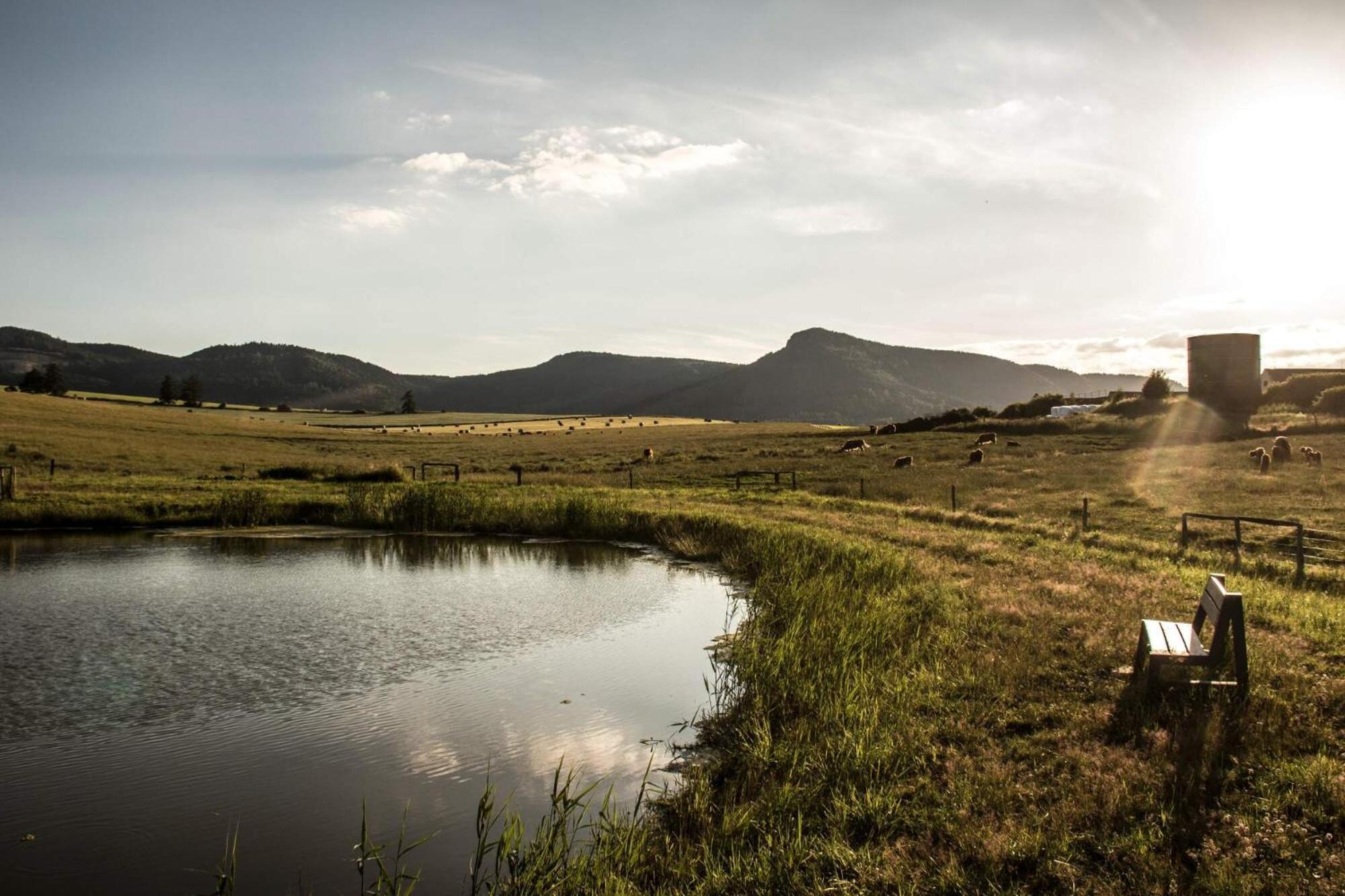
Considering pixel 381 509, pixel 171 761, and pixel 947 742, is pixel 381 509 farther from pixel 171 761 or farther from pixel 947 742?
pixel 947 742

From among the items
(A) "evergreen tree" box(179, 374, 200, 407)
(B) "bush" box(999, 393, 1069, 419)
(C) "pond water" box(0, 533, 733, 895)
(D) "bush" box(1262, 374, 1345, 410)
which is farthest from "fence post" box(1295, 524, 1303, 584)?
(A) "evergreen tree" box(179, 374, 200, 407)

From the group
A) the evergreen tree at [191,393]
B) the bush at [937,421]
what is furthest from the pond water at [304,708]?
the evergreen tree at [191,393]

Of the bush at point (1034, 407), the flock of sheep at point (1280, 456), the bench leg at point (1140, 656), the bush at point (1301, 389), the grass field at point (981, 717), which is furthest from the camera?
the bush at point (1034, 407)

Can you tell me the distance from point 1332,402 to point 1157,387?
16.4 meters

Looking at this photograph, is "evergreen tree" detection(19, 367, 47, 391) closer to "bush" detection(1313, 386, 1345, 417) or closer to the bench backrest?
the bench backrest

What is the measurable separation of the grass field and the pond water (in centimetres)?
144

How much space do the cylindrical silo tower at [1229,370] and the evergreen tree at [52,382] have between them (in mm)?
140213

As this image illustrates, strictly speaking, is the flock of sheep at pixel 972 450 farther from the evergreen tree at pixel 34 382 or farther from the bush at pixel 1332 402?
the evergreen tree at pixel 34 382

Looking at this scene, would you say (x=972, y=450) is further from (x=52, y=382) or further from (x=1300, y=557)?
(x=52, y=382)

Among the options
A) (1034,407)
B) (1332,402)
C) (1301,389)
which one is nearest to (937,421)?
(1034,407)

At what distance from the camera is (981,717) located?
32.8ft

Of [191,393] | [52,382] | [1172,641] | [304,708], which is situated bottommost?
[304,708]

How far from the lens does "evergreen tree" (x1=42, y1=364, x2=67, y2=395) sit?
123 meters

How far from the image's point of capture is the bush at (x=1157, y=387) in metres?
87.8
